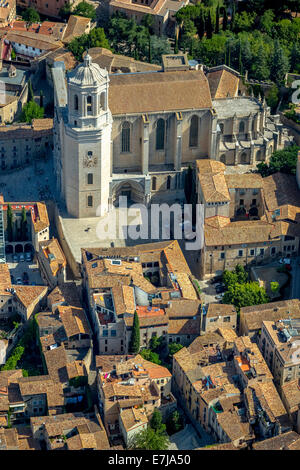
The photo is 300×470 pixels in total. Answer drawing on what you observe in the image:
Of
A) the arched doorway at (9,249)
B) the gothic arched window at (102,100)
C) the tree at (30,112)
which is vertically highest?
the gothic arched window at (102,100)

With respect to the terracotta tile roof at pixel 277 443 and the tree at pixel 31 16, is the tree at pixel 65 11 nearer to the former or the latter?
the tree at pixel 31 16

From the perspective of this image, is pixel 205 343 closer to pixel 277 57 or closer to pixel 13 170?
pixel 13 170

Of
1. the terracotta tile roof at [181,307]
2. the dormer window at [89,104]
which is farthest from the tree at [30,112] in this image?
the terracotta tile roof at [181,307]

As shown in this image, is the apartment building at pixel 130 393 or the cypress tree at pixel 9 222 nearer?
the apartment building at pixel 130 393

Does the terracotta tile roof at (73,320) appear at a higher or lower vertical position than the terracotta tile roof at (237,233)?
lower

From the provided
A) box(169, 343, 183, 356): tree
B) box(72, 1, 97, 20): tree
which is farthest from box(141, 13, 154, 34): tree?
box(169, 343, 183, 356): tree

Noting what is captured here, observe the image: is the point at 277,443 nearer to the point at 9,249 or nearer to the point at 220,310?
the point at 220,310

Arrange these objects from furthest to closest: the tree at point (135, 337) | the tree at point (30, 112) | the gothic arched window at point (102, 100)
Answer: the tree at point (30, 112) < the gothic arched window at point (102, 100) < the tree at point (135, 337)
